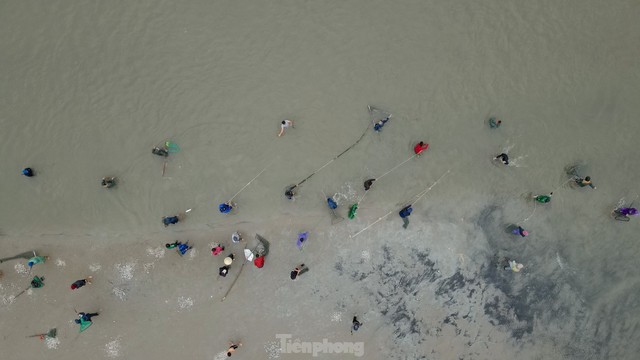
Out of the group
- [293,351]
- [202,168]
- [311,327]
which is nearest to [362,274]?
[311,327]

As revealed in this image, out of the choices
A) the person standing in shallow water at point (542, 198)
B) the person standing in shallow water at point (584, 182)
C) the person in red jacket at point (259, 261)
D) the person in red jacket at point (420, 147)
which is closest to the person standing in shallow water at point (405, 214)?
the person in red jacket at point (420, 147)

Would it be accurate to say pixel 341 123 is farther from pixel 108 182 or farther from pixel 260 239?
pixel 108 182

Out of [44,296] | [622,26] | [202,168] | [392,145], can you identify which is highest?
[622,26]

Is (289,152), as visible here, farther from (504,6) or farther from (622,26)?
(622,26)

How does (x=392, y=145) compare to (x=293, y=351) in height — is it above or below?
above

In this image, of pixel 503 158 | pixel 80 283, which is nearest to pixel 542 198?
pixel 503 158

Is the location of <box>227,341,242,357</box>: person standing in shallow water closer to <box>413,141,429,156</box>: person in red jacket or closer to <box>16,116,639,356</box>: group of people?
<box>16,116,639,356</box>: group of people
